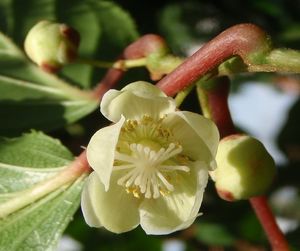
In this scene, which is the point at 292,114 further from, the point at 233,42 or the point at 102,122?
the point at 233,42

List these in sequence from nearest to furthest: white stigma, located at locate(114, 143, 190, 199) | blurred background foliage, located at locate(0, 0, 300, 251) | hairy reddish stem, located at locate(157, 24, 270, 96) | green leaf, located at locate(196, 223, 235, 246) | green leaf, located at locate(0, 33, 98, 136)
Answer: hairy reddish stem, located at locate(157, 24, 270, 96) → white stigma, located at locate(114, 143, 190, 199) → green leaf, located at locate(0, 33, 98, 136) → blurred background foliage, located at locate(0, 0, 300, 251) → green leaf, located at locate(196, 223, 235, 246)

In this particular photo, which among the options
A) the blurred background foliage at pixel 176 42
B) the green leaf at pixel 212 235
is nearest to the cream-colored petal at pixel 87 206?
the blurred background foliage at pixel 176 42

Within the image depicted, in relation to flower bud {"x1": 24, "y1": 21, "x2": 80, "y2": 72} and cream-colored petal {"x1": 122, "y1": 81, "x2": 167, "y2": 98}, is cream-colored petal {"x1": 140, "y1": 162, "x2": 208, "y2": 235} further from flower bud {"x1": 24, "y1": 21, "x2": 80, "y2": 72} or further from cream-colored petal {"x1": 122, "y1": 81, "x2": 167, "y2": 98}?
flower bud {"x1": 24, "y1": 21, "x2": 80, "y2": 72}

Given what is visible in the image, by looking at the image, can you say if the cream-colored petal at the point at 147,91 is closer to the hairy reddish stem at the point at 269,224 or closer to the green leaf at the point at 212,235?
the hairy reddish stem at the point at 269,224

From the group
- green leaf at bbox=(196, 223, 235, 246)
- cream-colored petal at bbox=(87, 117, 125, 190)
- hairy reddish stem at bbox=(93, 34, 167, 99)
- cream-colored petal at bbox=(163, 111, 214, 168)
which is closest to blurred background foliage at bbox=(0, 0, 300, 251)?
green leaf at bbox=(196, 223, 235, 246)

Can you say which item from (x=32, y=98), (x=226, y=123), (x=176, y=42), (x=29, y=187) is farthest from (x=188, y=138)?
(x=176, y=42)

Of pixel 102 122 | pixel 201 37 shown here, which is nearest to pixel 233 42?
pixel 102 122
